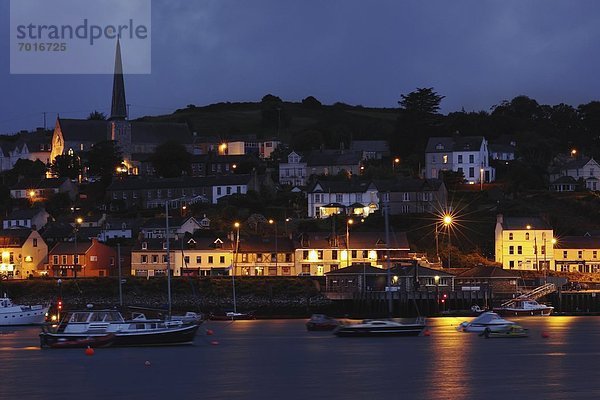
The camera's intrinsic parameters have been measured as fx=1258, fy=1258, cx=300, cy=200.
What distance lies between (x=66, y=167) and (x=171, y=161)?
12.4m

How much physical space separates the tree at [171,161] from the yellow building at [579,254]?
53530 millimetres

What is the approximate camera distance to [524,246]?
110750 mm

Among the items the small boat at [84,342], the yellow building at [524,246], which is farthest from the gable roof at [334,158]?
the small boat at [84,342]

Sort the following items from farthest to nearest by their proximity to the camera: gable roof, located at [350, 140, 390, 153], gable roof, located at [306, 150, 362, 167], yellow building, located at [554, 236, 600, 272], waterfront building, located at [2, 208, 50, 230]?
gable roof, located at [350, 140, 390, 153] < gable roof, located at [306, 150, 362, 167] < waterfront building, located at [2, 208, 50, 230] < yellow building, located at [554, 236, 600, 272]

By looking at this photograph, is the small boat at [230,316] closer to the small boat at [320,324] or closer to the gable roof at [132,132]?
the small boat at [320,324]

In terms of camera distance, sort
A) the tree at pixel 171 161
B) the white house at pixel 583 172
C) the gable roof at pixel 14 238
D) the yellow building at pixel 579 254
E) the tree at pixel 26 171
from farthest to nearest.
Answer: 1. the tree at pixel 26 171
2. the tree at pixel 171 161
3. the white house at pixel 583 172
4. the gable roof at pixel 14 238
5. the yellow building at pixel 579 254

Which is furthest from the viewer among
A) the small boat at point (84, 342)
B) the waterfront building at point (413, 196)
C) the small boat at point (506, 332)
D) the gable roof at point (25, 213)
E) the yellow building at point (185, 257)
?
the gable roof at point (25, 213)

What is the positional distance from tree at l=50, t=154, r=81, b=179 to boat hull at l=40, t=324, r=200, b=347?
80916mm

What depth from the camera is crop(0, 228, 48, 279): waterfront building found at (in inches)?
4560

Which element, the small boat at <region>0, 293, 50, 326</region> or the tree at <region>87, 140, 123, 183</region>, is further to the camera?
the tree at <region>87, 140, 123, 183</region>

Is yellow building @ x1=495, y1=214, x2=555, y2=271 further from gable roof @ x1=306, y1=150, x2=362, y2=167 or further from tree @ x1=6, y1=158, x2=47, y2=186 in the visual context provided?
tree @ x1=6, y1=158, x2=47, y2=186

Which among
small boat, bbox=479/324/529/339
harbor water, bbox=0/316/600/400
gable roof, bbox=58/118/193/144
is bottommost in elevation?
harbor water, bbox=0/316/600/400

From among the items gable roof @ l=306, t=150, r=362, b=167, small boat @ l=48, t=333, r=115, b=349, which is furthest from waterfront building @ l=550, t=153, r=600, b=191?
small boat @ l=48, t=333, r=115, b=349

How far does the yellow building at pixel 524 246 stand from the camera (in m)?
111
